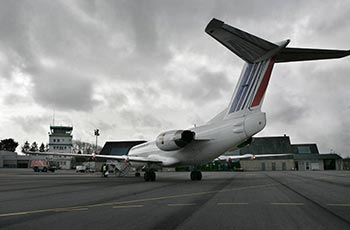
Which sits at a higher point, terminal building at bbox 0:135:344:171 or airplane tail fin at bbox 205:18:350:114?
airplane tail fin at bbox 205:18:350:114

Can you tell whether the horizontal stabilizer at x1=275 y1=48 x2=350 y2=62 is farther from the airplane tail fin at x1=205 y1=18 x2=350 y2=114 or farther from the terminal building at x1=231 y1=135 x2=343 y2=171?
the terminal building at x1=231 y1=135 x2=343 y2=171

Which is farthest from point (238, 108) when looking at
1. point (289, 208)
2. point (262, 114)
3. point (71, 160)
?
point (71, 160)

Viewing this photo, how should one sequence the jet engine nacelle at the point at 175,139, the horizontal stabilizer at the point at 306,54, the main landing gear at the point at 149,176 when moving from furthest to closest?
the main landing gear at the point at 149,176 < the jet engine nacelle at the point at 175,139 < the horizontal stabilizer at the point at 306,54

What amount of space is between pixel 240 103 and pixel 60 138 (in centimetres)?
10549

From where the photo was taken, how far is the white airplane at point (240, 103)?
13.7 m

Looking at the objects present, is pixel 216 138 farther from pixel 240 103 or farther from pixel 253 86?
pixel 253 86

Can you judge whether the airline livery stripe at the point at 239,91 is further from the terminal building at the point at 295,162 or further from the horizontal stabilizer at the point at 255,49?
the terminal building at the point at 295,162

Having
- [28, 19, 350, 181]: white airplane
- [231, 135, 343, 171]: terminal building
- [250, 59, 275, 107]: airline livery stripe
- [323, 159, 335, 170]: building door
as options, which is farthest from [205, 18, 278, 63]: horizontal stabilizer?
[323, 159, 335, 170]: building door

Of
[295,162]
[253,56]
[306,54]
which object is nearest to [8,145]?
[295,162]

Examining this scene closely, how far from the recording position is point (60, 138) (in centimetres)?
11119

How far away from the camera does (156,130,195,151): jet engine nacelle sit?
63.3 feet

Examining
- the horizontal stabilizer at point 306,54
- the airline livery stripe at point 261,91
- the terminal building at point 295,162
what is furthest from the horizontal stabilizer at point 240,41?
the terminal building at point 295,162

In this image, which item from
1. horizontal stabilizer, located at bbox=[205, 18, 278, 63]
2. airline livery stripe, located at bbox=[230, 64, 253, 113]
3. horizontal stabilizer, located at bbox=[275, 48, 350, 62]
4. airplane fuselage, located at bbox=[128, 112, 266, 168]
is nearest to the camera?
horizontal stabilizer, located at bbox=[205, 18, 278, 63]

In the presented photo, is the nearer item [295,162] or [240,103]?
[240,103]
